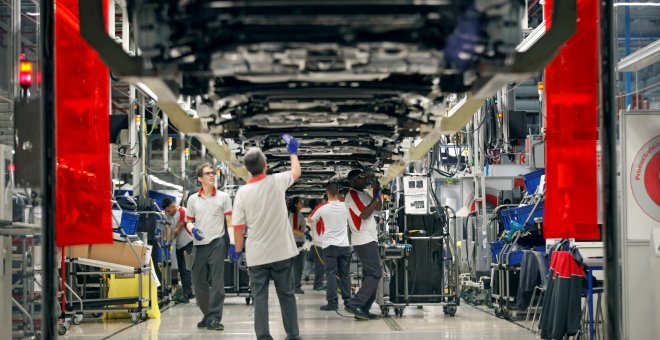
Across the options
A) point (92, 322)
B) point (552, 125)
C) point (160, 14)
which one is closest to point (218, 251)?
point (92, 322)

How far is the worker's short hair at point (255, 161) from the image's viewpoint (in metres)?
7.07

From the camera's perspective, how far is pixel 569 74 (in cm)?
540

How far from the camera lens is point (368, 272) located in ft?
36.3

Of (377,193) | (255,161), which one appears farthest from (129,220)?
(255,161)

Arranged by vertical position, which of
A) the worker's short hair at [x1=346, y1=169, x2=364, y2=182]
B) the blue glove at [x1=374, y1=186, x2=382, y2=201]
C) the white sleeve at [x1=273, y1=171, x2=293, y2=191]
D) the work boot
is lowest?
the work boot

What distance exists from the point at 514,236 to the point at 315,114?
6521 millimetres

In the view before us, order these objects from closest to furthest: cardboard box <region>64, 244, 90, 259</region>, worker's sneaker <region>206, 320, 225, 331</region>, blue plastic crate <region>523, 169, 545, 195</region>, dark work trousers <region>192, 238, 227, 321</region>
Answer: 1. dark work trousers <region>192, 238, 227, 321</region>
2. worker's sneaker <region>206, 320, 225, 331</region>
3. cardboard box <region>64, 244, 90, 259</region>
4. blue plastic crate <region>523, 169, 545, 195</region>

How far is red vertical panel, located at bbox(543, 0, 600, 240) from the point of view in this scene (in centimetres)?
539

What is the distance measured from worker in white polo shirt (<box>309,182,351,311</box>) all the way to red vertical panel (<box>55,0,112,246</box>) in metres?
6.27

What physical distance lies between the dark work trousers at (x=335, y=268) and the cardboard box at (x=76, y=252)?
294cm

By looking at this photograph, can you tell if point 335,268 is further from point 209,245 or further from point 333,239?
point 209,245

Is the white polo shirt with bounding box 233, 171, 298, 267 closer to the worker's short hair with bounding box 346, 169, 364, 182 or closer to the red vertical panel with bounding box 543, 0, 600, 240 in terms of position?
the red vertical panel with bounding box 543, 0, 600, 240

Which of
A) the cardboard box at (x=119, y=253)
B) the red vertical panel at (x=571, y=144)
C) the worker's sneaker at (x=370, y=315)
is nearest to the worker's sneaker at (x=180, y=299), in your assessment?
the cardboard box at (x=119, y=253)

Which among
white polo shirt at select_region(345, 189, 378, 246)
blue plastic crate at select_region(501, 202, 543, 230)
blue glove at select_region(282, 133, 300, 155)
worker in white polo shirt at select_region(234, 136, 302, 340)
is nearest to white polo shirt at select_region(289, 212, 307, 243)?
white polo shirt at select_region(345, 189, 378, 246)
